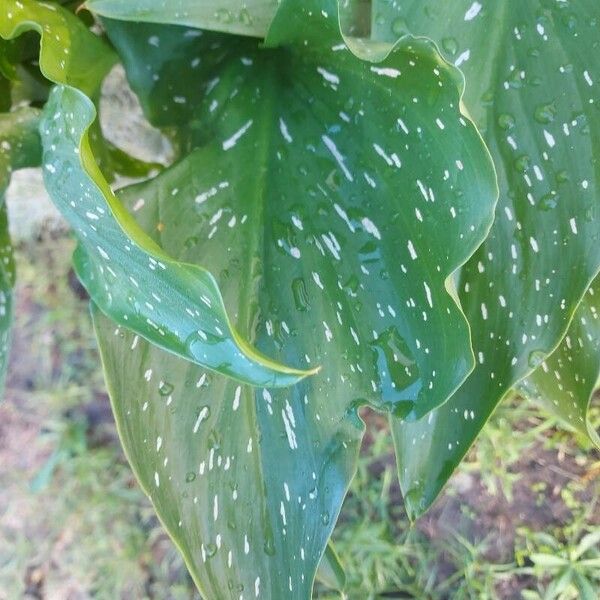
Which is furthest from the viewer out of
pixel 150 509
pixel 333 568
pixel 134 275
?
pixel 150 509

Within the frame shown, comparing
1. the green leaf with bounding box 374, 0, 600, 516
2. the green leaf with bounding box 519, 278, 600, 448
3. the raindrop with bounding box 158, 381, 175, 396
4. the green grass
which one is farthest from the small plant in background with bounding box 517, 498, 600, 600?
the raindrop with bounding box 158, 381, 175, 396

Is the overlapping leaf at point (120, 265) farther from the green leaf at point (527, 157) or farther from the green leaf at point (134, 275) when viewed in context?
the green leaf at point (527, 157)

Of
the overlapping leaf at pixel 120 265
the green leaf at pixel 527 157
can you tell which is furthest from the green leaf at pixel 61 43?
the green leaf at pixel 527 157

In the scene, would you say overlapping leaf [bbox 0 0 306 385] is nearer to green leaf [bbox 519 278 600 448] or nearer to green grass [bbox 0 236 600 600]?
green leaf [bbox 519 278 600 448]

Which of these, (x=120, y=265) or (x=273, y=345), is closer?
(x=120, y=265)

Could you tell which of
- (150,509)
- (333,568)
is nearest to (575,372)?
(333,568)

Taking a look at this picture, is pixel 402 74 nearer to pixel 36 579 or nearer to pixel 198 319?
pixel 198 319

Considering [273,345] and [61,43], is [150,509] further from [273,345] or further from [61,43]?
[61,43]
